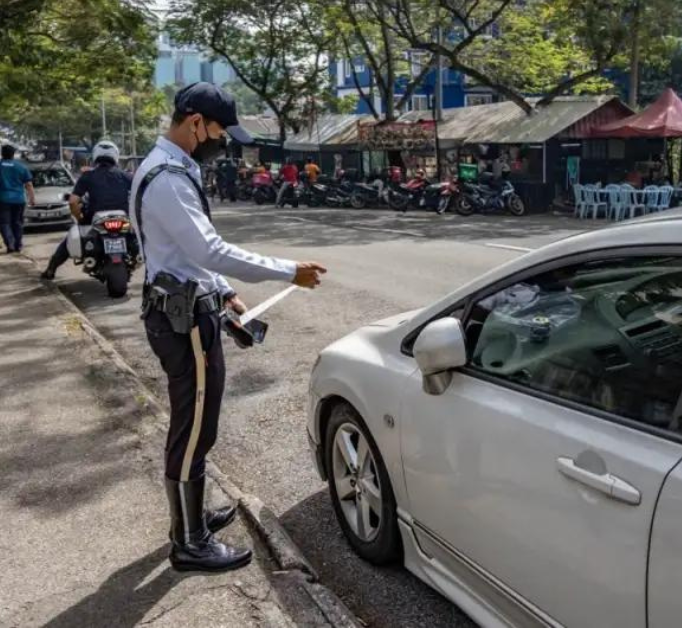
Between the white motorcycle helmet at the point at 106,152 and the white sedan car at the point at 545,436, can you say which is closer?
the white sedan car at the point at 545,436

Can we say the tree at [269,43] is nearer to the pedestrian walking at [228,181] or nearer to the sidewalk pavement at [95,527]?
the pedestrian walking at [228,181]

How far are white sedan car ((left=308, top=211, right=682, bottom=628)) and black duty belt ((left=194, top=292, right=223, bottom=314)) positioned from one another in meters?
0.63

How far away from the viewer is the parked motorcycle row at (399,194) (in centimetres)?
2139

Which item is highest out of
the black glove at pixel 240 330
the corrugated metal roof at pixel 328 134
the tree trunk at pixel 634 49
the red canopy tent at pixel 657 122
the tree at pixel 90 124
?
the tree at pixel 90 124

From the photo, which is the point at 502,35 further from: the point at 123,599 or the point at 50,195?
the point at 123,599

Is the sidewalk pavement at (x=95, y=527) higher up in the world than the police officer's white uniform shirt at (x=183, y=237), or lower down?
lower down

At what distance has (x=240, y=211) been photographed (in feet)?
84.8

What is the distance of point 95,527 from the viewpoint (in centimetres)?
376

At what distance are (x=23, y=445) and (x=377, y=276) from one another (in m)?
6.56

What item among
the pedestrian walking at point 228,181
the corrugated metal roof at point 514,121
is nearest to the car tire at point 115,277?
the corrugated metal roof at point 514,121

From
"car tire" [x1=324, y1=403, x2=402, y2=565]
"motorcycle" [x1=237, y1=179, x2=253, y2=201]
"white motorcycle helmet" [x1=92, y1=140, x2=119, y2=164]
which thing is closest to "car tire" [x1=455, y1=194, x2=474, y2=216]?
"motorcycle" [x1=237, y1=179, x2=253, y2=201]

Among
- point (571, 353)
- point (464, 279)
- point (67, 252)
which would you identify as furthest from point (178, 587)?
point (67, 252)

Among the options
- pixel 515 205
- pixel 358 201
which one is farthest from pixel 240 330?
pixel 358 201

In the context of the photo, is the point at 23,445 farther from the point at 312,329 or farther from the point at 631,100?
the point at 631,100
